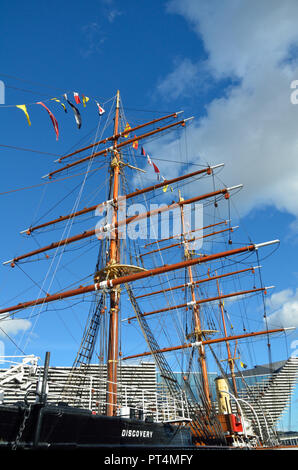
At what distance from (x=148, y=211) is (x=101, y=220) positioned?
2.98 m

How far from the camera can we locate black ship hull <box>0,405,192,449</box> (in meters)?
6.43

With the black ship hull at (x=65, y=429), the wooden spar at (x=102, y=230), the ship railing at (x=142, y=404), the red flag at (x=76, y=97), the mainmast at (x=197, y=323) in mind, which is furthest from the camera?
the mainmast at (x=197, y=323)

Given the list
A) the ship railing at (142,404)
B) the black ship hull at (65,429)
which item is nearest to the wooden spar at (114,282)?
the ship railing at (142,404)

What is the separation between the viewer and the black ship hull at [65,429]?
253 inches

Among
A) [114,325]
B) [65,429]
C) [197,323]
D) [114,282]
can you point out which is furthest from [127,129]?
[65,429]

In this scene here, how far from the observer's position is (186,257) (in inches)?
A: 1267

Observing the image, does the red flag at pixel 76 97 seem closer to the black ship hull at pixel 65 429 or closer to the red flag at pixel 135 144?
the red flag at pixel 135 144

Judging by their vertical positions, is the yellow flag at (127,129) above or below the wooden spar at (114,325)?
above

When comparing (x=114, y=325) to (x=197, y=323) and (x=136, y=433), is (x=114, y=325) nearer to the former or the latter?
(x=136, y=433)

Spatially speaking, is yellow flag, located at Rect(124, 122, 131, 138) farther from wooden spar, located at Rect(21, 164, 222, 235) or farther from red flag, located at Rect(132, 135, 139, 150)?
wooden spar, located at Rect(21, 164, 222, 235)

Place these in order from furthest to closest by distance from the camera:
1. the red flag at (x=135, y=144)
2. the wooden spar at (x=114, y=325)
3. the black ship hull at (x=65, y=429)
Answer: the red flag at (x=135, y=144), the wooden spar at (x=114, y=325), the black ship hull at (x=65, y=429)

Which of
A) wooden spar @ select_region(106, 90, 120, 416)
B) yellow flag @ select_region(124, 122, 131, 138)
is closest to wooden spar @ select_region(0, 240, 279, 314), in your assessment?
wooden spar @ select_region(106, 90, 120, 416)

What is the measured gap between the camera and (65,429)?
723 cm
